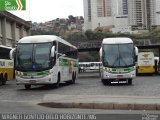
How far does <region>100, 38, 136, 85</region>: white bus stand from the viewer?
3120cm

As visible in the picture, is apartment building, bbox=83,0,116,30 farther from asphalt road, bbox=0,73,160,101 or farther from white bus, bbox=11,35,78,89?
white bus, bbox=11,35,78,89

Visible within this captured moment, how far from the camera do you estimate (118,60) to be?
31531 mm

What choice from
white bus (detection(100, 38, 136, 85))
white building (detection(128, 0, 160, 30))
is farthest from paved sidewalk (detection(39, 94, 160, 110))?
white building (detection(128, 0, 160, 30))

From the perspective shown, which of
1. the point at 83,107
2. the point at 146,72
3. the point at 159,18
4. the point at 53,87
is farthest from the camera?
the point at 159,18

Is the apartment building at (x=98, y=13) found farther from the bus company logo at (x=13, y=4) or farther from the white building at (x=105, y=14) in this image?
the bus company logo at (x=13, y=4)

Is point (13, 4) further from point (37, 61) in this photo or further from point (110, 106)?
point (110, 106)

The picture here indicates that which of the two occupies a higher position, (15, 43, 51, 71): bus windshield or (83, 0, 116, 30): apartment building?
(83, 0, 116, 30): apartment building

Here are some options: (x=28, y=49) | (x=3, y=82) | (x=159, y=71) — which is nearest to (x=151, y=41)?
(x=159, y=71)

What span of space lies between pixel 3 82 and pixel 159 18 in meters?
120

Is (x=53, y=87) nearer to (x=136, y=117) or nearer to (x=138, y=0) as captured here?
(x=136, y=117)

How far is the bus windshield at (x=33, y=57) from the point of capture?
86.6 feet

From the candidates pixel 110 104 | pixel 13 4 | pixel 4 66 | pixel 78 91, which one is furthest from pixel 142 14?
pixel 110 104

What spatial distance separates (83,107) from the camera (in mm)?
16203

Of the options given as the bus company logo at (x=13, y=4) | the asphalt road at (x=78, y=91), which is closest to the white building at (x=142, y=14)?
the bus company logo at (x=13, y=4)
